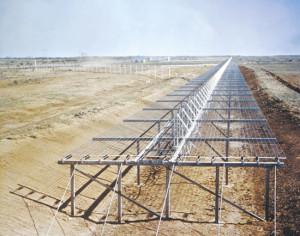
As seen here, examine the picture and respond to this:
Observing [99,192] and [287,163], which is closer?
[99,192]

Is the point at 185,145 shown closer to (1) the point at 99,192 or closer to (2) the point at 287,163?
(1) the point at 99,192

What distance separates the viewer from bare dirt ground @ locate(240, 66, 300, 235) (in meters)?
9.27

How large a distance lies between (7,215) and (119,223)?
353 cm

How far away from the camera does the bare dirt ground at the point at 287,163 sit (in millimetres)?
9273

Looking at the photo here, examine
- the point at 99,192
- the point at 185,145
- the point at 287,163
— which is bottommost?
the point at 99,192

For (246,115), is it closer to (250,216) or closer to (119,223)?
(250,216)

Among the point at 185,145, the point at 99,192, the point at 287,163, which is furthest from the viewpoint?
the point at 287,163

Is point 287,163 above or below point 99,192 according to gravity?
above

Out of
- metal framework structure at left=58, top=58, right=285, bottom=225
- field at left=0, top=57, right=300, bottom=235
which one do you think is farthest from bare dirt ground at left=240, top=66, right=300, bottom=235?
metal framework structure at left=58, top=58, right=285, bottom=225

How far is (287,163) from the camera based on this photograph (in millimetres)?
13977

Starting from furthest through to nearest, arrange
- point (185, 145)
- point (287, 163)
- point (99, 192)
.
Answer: point (287, 163) < point (99, 192) < point (185, 145)

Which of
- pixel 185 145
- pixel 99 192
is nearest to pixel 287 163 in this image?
pixel 185 145

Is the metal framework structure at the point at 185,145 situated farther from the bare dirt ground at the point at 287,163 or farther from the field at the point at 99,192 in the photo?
the bare dirt ground at the point at 287,163

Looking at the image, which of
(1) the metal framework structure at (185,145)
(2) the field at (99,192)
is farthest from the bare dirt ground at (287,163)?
(1) the metal framework structure at (185,145)
